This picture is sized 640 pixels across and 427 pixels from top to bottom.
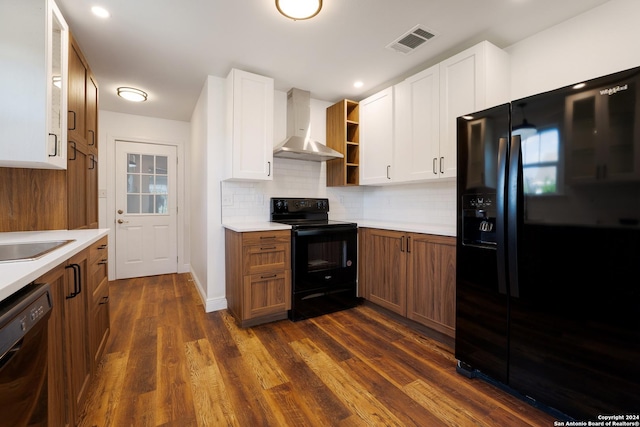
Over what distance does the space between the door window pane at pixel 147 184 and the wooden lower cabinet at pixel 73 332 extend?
284cm

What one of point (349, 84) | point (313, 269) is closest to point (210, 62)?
point (349, 84)

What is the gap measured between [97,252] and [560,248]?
2.62m

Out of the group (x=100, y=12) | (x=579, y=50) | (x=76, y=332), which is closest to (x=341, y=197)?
(x=579, y=50)

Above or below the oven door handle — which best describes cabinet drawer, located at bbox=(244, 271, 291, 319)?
below

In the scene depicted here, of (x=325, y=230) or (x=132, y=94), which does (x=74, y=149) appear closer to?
(x=132, y=94)

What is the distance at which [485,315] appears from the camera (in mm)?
1748

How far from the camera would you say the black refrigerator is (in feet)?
4.14

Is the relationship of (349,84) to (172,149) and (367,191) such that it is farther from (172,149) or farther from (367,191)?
(172,149)

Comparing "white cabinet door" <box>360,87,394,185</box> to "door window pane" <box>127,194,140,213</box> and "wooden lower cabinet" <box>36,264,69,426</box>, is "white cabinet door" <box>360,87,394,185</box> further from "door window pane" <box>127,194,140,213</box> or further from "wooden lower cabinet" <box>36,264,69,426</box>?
"door window pane" <box>127,194,140,213</box>

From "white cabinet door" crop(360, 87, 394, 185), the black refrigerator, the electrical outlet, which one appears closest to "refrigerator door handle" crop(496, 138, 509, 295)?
the black refrigerator

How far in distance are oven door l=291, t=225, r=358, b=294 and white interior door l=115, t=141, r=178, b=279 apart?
2.79 meters

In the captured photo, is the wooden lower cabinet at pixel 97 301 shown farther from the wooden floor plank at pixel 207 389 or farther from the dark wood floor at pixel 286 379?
the wooden floor plank at pixel 207 389

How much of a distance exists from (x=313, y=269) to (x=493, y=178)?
1789 millimetres

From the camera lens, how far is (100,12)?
6.52ft
